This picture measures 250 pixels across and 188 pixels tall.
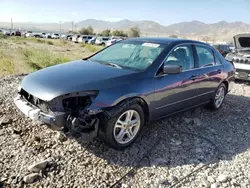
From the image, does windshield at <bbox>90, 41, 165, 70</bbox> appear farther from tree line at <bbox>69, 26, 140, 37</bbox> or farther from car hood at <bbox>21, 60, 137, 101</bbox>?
tree line at <bbox>69, 26, 140, 37</bbox>

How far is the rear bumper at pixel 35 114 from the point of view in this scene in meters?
3.17

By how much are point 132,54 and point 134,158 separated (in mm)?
1823

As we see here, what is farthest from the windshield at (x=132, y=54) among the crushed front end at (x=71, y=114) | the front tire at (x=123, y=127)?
the crushed front end at (x=71, y=114)

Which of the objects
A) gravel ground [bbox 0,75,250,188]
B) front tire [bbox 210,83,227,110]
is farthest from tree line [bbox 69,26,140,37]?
gravel ground [bbox 0,75,250,188]

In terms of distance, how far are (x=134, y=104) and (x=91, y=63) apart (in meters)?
1.26

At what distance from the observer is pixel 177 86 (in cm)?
431

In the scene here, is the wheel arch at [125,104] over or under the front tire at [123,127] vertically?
over

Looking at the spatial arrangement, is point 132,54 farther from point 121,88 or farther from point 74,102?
point 74,102

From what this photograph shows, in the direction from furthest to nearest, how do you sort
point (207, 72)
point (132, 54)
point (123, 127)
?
point (207, 72), point (132, 54), point (123, 127)

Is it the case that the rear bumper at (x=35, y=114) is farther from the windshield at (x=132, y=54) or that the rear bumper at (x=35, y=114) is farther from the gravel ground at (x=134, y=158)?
the windshield at (x=132, y=54)

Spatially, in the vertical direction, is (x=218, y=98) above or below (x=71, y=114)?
below

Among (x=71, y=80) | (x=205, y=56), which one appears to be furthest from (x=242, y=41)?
(x=71, y=80)

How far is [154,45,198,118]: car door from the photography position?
405 cm

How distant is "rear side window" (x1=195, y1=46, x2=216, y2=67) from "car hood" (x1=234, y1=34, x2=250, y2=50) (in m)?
3.96
